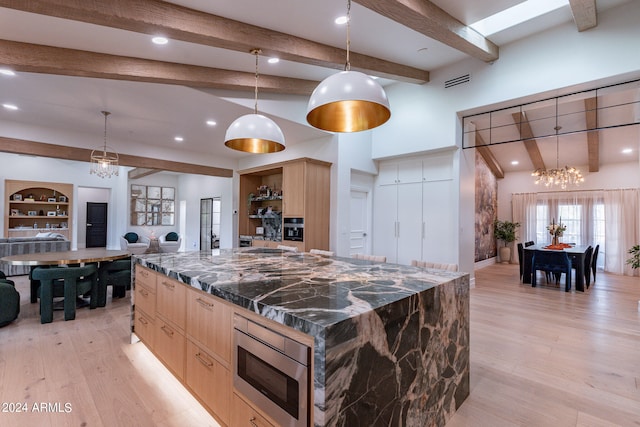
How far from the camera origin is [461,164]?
5.41m

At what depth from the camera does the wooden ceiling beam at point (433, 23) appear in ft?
9.04

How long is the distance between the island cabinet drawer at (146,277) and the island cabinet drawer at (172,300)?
13cm

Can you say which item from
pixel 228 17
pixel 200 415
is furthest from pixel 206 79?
pixel 200 415

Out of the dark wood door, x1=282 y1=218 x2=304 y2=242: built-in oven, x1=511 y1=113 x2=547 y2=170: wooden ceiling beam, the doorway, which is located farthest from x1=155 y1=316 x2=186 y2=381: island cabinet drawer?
the dark wood door

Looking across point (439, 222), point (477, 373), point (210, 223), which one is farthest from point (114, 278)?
point (210, 223)

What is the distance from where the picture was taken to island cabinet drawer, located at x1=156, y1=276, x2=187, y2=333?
2.06 meters

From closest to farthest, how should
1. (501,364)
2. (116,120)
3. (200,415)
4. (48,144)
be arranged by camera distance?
(200,415), (501,364), (116,120), (48,144)

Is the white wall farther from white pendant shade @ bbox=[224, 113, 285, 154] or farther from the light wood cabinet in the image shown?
the light wood cabinet

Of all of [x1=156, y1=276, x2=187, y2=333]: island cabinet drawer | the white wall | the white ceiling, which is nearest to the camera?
[x1=156, y1=276, x2=187, y2=333]: island cabinet drawer

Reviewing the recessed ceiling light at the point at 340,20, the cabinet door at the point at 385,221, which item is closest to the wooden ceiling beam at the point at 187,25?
the recessed ceiling light at the point at 340,20

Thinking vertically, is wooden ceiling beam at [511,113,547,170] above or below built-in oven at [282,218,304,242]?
above

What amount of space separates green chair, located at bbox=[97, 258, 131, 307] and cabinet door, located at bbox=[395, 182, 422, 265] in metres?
5.02

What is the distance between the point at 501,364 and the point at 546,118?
6.07 meters

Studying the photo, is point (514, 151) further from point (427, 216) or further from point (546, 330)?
point (546, 330)
